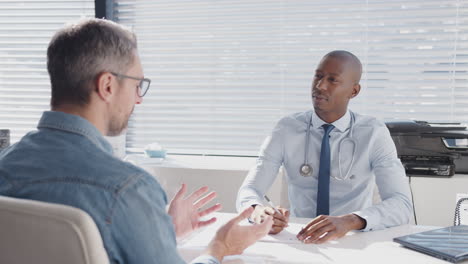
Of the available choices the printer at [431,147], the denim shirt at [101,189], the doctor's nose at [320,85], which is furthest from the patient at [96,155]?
the printer at [431,147]

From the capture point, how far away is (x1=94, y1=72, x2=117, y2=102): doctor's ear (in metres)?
1.06

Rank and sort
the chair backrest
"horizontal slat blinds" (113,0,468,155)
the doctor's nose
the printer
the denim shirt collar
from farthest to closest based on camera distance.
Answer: "horizontal slat blinds" (113,0,468,155) → the printer → the doctor's nose → the denim shirt collar → the chair backrest

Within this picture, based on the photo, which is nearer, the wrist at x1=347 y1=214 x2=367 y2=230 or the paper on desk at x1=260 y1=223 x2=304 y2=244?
the paper on desk at x1=260 y1=223 x2=304 y2=244

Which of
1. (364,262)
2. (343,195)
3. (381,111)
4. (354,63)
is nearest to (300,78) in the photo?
(381,111)

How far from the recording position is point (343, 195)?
7.36 ft

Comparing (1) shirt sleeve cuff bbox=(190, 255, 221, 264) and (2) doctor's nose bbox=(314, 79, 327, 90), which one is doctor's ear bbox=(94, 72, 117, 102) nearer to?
(1) shirt sleeve cuff bbox=(190, 255, 221, 264)

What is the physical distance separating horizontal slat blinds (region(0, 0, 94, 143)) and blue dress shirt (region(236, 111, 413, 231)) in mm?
2119

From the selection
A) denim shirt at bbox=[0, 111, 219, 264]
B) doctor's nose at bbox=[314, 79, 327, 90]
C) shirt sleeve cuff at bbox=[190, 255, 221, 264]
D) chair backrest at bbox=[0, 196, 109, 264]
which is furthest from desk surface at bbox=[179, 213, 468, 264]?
doctor's nose at bbox=[314, 79, 327, 90]

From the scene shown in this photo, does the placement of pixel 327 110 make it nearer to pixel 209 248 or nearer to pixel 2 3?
pixel 209 248

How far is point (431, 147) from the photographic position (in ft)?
9.22

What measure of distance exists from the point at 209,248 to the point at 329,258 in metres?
0.38

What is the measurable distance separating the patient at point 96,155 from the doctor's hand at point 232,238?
0.9 inches

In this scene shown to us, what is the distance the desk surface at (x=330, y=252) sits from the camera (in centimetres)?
138

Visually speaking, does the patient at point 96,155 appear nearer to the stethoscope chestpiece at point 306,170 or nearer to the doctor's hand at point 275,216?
the doctor's hand at point 275,216
